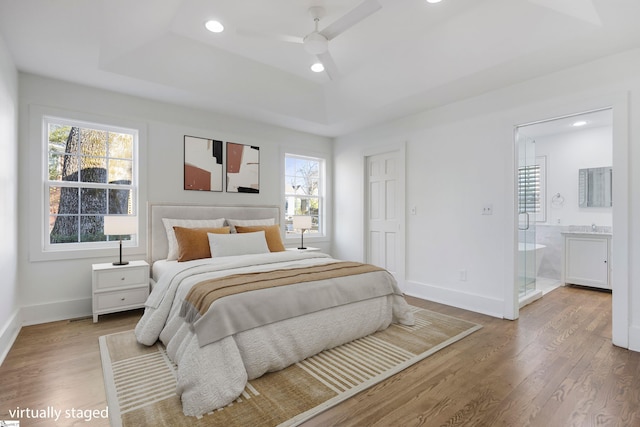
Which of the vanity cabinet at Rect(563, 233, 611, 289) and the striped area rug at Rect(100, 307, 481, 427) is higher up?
the vanity cabinet at Rect(563, 233, 611, 289)

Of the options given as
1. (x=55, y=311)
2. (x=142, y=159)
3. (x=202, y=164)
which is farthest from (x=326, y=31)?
(x=55, y=311)

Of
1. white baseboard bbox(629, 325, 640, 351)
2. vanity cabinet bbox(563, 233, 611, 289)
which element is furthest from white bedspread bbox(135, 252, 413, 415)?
vanity cabinet bbox(563, 233, 611, 289)

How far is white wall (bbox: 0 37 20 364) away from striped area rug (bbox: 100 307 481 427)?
782 millimetres

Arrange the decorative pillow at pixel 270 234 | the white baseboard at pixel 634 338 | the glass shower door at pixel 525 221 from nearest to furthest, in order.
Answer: the white baseboard at pixel 634 338
the glass shower door at pixel 525 221
the decorative pillow at pixel 270 234

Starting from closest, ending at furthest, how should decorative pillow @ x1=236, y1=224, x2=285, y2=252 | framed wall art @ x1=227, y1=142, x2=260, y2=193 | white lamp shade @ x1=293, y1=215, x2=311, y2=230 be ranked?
1. decorative pillow @ x1=236, y1=224, x2=285, y2=252
2. framed wall art @ x1=227, y1=142, x2=260, y2=193
3. white lamp shade @ x1=293, y1=215, x2=311, y2=230

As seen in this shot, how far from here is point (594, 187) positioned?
501 cm

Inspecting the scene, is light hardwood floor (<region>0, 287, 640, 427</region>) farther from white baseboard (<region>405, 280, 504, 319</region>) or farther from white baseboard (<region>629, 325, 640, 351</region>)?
white baseboard (<region>405, 280, 504, 319</region>)

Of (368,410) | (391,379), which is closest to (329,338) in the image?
(391,379)

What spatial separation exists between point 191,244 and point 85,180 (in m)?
1.40

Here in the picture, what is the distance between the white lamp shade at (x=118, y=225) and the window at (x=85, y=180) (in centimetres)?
53

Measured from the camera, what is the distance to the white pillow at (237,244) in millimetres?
3449

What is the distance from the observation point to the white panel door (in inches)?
178

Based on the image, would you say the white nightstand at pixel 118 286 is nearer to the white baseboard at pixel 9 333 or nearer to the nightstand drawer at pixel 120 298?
the nightstand drawer at pixel 120 298

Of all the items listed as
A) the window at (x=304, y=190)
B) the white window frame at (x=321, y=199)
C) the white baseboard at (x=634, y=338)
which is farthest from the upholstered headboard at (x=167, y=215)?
the white baseboard at (x=634, y=338)
